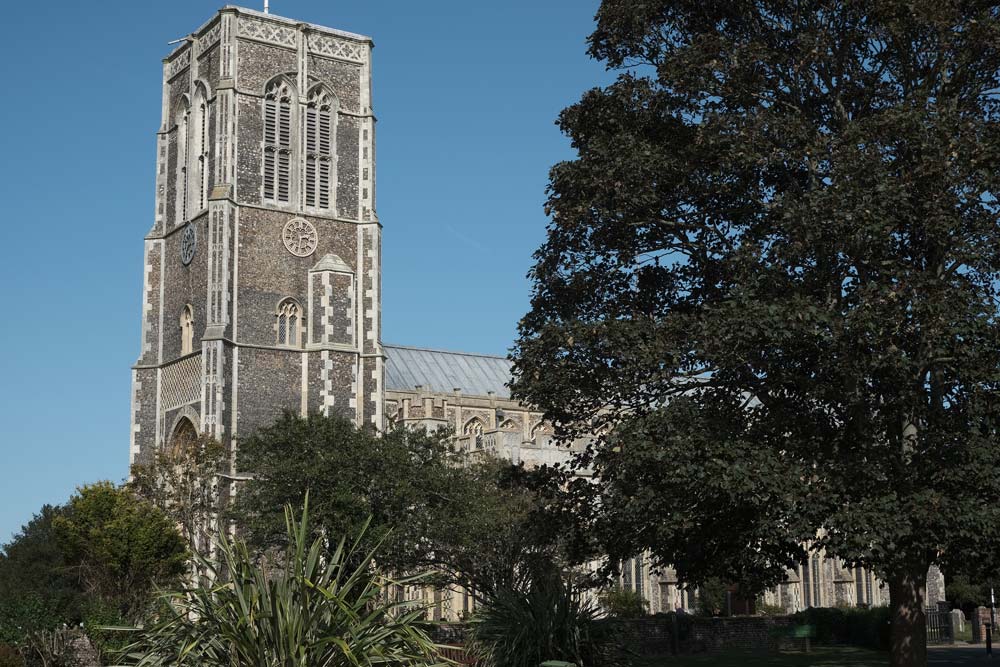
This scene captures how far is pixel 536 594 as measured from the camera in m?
18.8

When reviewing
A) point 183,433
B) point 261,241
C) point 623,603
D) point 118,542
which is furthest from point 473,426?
point 118,542

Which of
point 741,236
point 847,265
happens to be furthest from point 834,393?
point 741,236

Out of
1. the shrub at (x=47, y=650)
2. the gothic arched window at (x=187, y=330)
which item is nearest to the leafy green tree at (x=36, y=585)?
the shrub at (x=47, y=650)

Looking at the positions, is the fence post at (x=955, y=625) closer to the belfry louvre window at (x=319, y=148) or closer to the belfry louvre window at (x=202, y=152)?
the belfry louvre window at (x=319, y=148)

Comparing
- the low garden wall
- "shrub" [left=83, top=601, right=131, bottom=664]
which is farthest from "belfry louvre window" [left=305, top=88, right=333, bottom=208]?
"shrub" [left=83, top=601, right=131, bottom=664]

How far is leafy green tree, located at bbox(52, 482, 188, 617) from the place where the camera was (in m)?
37.9

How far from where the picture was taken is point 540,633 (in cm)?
1814

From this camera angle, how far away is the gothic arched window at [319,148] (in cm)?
5206

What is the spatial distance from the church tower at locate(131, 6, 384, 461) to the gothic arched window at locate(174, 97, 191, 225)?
2.4 inches

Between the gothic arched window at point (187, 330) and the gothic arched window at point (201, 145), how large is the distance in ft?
14.0

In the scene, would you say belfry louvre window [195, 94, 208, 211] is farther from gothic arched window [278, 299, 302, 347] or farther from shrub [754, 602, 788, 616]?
shrub [754, 602, 788, 616]

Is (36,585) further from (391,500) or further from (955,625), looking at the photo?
(955,625)

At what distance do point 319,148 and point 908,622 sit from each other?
1502 inches

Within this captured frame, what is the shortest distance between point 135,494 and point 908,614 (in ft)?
97.2
